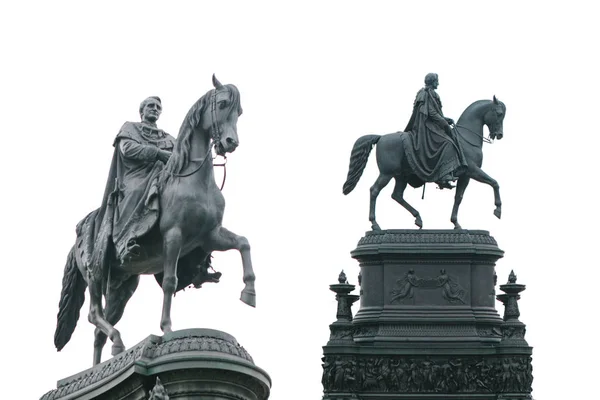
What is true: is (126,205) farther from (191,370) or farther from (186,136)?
(191,370)

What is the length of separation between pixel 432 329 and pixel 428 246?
1.77 metres

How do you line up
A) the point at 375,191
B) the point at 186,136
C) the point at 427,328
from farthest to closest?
the point at 375,191, the point at 427,328, the point at 186,136

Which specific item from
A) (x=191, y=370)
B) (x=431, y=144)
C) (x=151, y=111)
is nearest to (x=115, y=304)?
(x=151, y=111)

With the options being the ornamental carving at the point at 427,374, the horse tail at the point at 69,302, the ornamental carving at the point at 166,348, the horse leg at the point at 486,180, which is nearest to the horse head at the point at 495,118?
the horse leg at the point at 486,180

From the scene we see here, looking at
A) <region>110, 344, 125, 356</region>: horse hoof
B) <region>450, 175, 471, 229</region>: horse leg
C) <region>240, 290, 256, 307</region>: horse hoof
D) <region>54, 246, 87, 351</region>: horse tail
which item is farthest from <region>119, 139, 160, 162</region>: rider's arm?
<region>450, 175, 471, 229</region>: horse leg

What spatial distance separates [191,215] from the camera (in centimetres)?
2070

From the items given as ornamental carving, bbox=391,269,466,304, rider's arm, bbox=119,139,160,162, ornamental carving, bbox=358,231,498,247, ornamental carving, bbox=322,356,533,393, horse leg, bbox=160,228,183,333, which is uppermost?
ornamental carving, bbox=358,231,498,247

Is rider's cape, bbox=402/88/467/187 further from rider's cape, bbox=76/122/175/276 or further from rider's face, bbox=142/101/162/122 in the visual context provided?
rider's cape, bbox=76/122/175/276

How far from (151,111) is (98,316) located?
184cm

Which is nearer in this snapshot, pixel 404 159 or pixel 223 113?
pixel 223 113

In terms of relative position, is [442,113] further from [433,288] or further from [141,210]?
[141,210]

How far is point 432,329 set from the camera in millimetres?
54062

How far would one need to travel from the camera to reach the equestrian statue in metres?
54.7

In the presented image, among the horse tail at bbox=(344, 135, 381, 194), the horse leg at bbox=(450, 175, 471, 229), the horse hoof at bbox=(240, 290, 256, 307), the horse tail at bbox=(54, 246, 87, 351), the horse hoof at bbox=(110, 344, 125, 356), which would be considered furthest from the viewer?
the horse tail at bbox=(344, 135, 381, 194)
